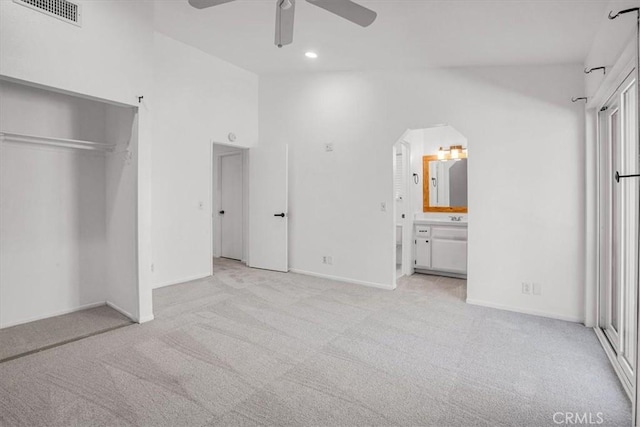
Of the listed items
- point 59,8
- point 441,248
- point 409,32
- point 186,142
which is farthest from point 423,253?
point 59,8

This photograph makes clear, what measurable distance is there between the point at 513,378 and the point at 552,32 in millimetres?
2732

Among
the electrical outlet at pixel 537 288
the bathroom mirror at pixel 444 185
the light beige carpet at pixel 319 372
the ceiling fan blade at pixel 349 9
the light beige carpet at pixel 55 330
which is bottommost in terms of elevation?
the light beige carpet at pixel 319 372

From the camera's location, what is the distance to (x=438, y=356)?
2568mm

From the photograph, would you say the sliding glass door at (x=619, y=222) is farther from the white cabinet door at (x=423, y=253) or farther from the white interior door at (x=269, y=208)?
the white interior door at (x=269, y=208)

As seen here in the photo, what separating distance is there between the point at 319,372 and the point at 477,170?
2.73 m

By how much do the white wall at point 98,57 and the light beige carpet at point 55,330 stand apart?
15.0 inches

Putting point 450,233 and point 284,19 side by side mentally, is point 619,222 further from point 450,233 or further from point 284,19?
point 284,19

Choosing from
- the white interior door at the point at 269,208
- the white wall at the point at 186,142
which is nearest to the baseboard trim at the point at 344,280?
the white interior door at the point at 269,208

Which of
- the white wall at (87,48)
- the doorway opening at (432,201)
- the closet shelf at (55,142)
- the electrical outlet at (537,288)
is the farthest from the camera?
the doorway opening at (432,201)

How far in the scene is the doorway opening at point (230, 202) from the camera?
6.02 metres

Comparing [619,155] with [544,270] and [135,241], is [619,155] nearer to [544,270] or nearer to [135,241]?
[544,270]

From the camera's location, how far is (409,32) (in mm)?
3217

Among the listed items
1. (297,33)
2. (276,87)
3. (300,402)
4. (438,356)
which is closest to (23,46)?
(297,33)

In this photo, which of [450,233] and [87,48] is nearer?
[87,48]
